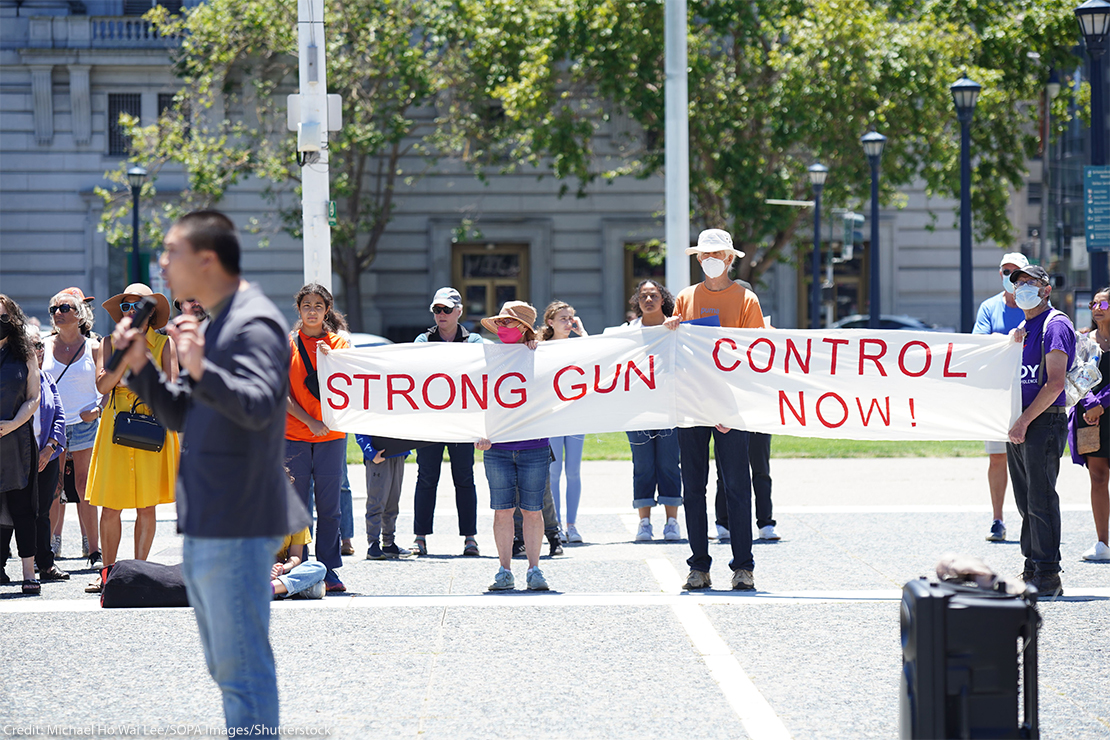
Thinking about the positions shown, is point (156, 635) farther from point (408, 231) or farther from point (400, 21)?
point (408, 231)

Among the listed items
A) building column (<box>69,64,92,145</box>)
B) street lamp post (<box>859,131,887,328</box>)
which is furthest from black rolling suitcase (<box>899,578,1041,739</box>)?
building column (<box>69,64,92,145</box>)

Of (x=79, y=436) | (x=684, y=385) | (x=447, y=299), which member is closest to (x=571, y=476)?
(x=447, y=299)

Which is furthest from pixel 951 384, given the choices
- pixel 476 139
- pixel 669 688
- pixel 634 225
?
pixel 634 225

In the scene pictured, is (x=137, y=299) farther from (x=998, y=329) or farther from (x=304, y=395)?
(x=998, y=329)

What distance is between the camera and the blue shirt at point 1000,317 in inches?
373

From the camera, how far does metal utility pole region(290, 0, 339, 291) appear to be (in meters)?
10.8

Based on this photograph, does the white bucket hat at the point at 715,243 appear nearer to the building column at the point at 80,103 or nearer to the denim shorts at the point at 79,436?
the denim shorts at the point at 79,436

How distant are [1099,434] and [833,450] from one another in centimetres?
819

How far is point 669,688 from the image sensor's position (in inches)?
219

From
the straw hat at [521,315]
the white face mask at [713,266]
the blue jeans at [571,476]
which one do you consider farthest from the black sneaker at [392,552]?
the white face mask at [713,266]

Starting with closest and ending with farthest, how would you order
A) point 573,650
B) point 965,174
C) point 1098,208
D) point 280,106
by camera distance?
point 573,650, point 1098,208, point 965,174, point 280,106

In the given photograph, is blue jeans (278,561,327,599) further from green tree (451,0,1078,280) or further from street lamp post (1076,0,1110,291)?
green tree (451,0,1078,280)

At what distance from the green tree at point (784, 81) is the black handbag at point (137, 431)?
20.8m

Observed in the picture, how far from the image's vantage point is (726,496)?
7781 mm
